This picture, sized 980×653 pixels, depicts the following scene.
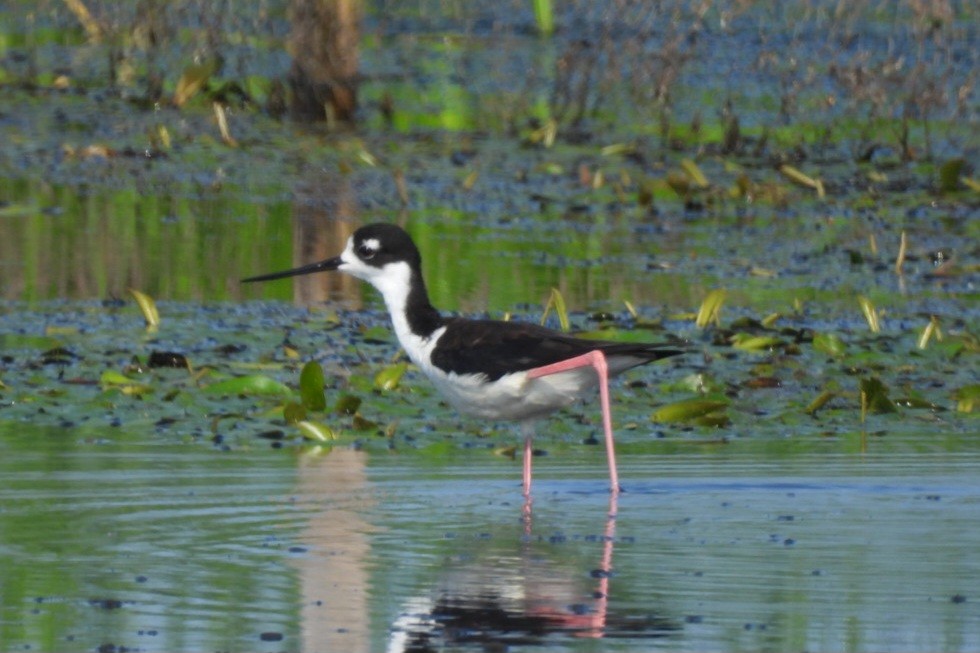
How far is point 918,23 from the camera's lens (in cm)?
1472

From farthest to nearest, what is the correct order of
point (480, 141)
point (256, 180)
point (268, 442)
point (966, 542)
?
point (480, 141) < point (256, 180) < point (268, 442) < point (966, 542)

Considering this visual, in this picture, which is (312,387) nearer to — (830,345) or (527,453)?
(527,453)

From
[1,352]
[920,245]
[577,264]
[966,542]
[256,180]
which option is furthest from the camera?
[256,180]

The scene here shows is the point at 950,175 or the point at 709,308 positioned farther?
the point at 950,175

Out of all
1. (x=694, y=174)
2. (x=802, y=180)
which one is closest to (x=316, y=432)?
(x=694, y=174)

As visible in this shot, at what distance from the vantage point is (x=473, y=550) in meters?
6.08

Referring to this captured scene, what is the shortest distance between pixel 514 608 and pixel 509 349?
6.70ft

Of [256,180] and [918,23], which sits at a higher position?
[918,23]

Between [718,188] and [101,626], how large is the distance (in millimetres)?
9646

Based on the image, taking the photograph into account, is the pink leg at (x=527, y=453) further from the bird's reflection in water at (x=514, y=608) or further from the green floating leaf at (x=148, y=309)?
the green floating leaf at (x=148, y=309)

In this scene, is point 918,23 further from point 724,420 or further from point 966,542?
point 966,542

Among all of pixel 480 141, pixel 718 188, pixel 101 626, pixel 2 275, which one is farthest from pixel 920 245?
pixel 101 626

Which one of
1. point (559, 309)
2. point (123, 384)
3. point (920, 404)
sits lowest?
point (920, 404)

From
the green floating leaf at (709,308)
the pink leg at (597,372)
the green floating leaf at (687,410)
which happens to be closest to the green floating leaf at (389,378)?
the green floating leaf at (687,410)
